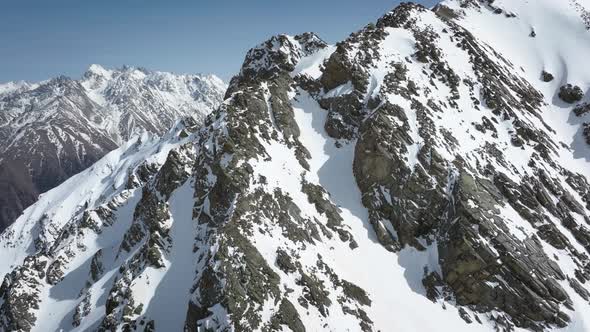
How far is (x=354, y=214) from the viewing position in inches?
2315

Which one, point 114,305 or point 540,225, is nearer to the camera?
point 114,305

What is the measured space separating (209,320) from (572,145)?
77307 millimetres

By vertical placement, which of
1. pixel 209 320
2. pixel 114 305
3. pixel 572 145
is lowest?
pixel 114 305

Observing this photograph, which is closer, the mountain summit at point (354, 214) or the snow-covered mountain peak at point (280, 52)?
the mountain summit at point (354, 214)

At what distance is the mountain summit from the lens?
45.7 m

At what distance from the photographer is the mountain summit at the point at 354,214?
45.7m

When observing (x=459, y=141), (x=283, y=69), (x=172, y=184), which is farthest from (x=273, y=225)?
(x=283, y=69)

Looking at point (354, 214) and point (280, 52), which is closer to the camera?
point (354, 214)

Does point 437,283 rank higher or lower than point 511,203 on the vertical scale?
lower

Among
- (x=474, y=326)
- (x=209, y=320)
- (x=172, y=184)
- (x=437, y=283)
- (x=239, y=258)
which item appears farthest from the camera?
(x=172, y=184)

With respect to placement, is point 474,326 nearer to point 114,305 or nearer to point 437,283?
point 437,283

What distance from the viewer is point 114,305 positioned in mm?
49125

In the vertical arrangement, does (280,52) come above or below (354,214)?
above

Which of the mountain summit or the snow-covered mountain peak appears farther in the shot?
the snow-covered mountain peak
